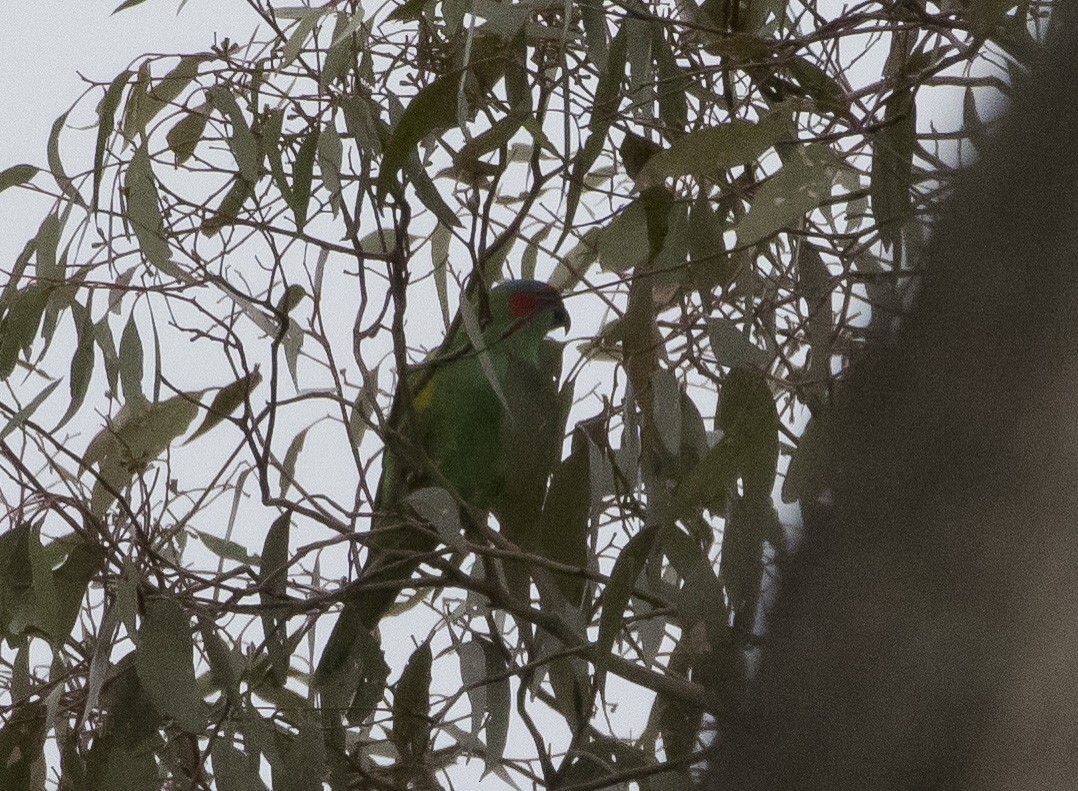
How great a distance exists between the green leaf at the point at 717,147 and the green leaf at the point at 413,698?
77cm

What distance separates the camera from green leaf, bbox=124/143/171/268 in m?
1.41

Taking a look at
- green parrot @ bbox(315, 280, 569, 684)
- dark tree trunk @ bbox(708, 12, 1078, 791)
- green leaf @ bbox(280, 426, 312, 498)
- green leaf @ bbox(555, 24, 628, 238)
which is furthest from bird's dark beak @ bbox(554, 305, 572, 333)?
dark tree trunk @ bbox(708, 12, 1078, 791)

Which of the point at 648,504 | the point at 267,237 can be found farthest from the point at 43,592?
the point at 648,504

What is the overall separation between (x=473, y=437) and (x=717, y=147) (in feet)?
3.12

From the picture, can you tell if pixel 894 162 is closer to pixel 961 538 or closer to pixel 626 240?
pixel 626 240

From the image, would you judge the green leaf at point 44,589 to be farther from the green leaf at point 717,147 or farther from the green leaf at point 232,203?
the green leaf at point 717,147

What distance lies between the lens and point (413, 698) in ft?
5.56

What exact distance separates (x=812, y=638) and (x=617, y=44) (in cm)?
106

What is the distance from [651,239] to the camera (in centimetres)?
129

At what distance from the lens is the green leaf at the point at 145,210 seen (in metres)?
1.41

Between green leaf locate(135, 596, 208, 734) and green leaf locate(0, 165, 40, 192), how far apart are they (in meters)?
0.61

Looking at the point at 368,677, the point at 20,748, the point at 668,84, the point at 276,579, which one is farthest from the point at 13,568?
the point at 668,84

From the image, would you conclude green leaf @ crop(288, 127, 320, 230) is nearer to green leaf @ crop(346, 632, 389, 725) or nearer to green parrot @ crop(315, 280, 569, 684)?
green parrot @ crop(315, 280, 569, 684)

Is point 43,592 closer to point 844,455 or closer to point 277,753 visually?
point 277,753
